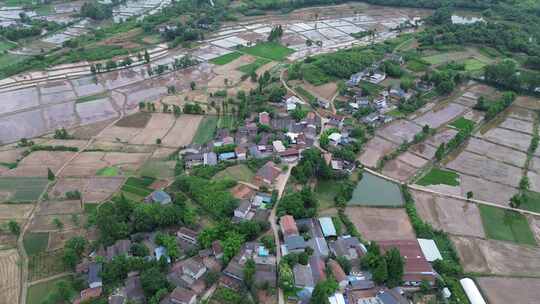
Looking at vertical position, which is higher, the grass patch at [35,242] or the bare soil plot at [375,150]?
the bare soil plot at [375,150]

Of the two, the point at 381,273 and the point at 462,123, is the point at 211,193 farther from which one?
the point at 462,123

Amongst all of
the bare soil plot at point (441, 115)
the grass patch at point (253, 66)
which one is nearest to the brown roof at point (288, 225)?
the bare soil plot at point (441, 115)

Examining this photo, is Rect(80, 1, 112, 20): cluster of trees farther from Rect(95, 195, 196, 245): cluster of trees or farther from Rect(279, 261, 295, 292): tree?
Rect(279, 261, 295, 292): tree

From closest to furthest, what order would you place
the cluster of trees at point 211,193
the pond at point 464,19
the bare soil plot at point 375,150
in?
the cluster of trees at point 211,193, the bare soil plot at point 375,150, the pond at point 464,19

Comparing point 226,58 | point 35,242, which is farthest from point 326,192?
point 226,58

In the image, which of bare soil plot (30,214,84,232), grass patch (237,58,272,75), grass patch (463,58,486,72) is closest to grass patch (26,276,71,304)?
bare soil plot (30,214,84,232)

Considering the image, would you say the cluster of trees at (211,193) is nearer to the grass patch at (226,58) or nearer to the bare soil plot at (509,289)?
the bare soil plot at (509,289)

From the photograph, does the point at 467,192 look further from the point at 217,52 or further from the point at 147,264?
the point at 217,52

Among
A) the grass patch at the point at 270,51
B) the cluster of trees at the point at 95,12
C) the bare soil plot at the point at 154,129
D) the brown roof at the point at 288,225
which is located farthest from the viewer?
the cluster of trees at the point at 95,12
